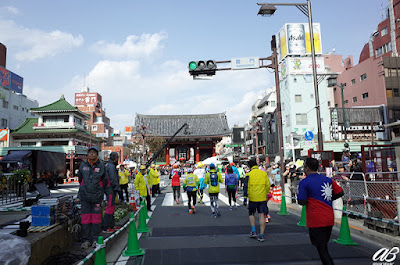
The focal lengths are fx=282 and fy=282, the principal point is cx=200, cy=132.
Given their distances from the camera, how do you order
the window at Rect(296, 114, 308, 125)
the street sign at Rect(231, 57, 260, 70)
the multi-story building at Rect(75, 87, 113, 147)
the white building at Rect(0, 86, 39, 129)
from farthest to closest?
the multi-story building at Rect(75, 87, 113, 147)
the white building at Rect(0, 86, 39, 129)
the window at Rect(296, 114, 308, 125)
the street sign at Rect(231, 57, 260, 70)

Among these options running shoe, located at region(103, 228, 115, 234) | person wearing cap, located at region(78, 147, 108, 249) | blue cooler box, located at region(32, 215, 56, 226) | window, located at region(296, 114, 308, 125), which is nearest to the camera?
blue cooler box, located at region(32, 215, 56, 226)

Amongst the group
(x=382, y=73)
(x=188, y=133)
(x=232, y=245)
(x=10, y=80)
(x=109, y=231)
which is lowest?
(x=232, y=245)

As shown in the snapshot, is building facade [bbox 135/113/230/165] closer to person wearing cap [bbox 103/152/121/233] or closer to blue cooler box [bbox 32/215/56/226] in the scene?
person wearing cap [bbox 103/152/121/233]

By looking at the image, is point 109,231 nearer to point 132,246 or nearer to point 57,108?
point 132,246

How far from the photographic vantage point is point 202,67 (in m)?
11.7

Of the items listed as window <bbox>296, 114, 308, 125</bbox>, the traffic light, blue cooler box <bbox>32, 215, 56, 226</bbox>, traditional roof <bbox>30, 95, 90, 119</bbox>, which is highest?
traditional roof <bbox>30, 95, 90, 119</bbox>

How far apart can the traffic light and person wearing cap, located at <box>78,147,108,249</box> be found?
724 cm

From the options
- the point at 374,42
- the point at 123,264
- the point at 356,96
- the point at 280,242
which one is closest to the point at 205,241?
the point at 280,242

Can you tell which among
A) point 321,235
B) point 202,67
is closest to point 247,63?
point 202,67

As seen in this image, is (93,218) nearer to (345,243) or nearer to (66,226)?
(66,226)

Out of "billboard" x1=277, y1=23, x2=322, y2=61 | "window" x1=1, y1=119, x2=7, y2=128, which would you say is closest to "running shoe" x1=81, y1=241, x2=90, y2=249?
"billboard" x1=277, y1=23, x2=322, y2=61

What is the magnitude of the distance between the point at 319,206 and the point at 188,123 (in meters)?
Result: 49.6

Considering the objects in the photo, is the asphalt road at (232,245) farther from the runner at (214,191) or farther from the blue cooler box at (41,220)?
the blue cooler box at (41,220)

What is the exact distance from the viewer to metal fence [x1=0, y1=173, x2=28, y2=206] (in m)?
8.88
